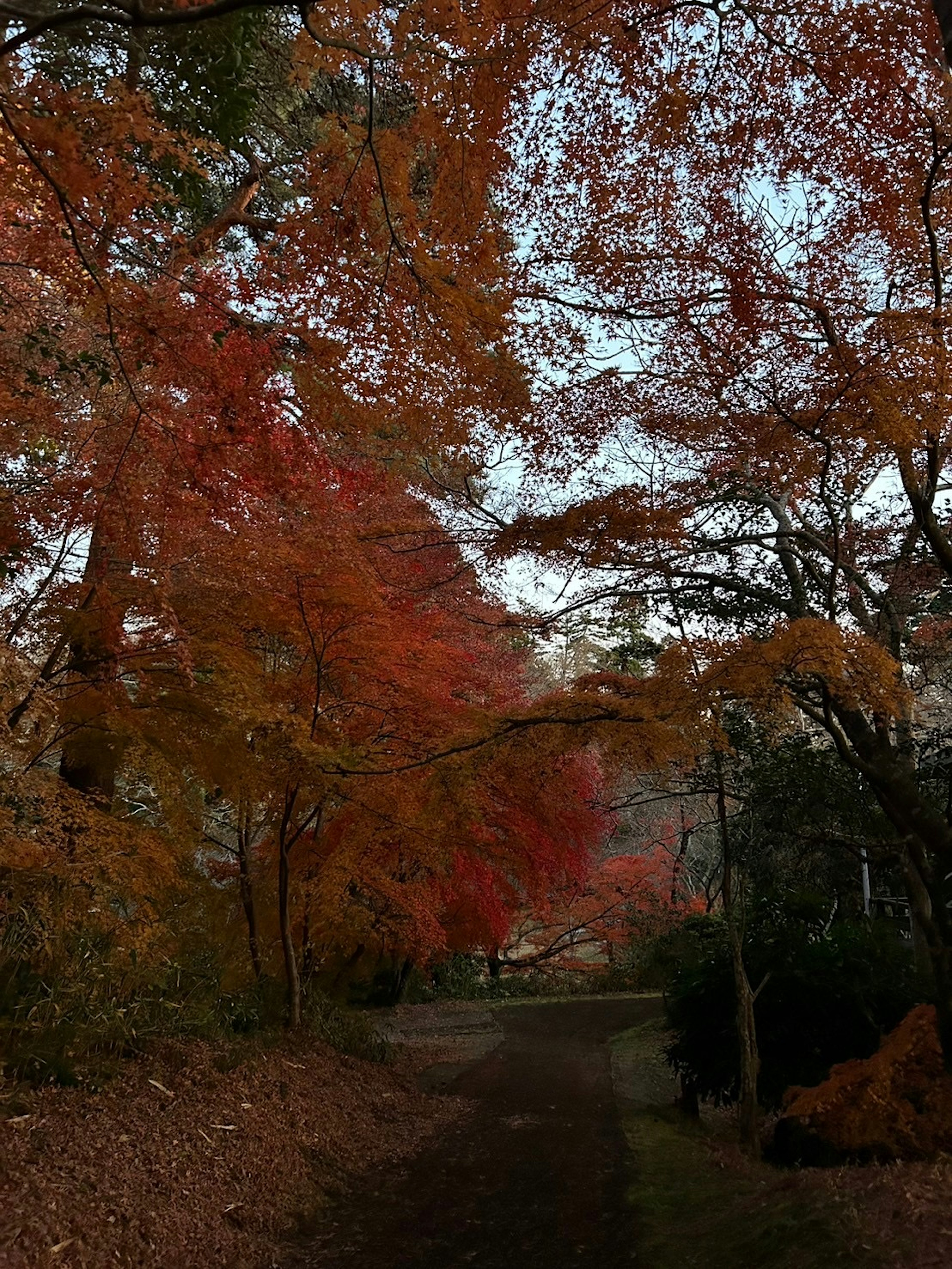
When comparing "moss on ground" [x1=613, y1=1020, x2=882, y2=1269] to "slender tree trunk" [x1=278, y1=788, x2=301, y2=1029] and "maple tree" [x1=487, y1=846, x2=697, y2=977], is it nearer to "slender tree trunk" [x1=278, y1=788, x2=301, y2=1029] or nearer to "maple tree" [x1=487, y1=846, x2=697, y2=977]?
"slender tree trunk" [x1=278, y1=788, x2=301, y2=1029]

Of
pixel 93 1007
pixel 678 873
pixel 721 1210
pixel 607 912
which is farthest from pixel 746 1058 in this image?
pixel 607 912

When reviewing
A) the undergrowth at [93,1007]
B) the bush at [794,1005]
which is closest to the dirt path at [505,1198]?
the bush at [794,1005]

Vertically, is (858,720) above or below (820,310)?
below

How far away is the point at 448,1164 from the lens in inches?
276

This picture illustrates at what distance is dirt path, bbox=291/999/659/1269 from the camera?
5129 millimetres

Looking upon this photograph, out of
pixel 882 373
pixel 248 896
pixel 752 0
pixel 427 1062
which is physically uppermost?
pixel 752 0

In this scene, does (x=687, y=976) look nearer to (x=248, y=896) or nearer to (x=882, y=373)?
(x=248, y=896)

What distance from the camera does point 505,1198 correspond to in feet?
20.4

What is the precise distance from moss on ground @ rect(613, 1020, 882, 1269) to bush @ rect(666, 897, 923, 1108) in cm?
78

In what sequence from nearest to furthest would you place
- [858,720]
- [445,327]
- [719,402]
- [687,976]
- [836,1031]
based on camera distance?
[445,327] → [858,720] → [719,402] → [836,1031] → [687,976]

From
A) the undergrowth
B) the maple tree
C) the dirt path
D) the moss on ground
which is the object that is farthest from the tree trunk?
the maple tree

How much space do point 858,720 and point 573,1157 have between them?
4.86 m

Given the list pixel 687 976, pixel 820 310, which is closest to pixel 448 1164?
pixel 687 976

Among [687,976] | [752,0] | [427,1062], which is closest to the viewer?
[752,0]
